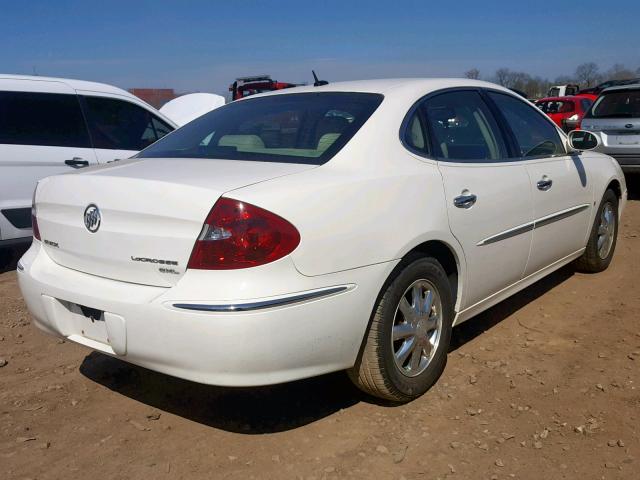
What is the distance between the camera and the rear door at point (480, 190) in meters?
3.17

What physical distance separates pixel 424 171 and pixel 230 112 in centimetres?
126

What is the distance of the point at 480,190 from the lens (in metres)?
3.29

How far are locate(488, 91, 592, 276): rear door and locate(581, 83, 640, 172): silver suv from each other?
187 inches

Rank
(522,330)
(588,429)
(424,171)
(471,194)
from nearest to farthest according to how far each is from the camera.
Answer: (588,429), (424,171), (471,194), (522,330)

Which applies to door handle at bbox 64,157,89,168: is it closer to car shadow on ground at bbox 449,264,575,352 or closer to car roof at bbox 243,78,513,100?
car roof at bbox 243,78,513,100

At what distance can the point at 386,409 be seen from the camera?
3.01 meters

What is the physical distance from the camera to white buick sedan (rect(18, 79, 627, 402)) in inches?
92.3

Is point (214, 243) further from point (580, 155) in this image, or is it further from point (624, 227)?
point (624, 227)

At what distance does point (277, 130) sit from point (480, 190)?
1.11 meters

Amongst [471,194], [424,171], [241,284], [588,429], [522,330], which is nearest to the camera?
[241,284]

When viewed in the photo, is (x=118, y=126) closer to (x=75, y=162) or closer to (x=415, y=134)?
(x=75, y=162)

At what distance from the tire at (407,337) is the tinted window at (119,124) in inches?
164

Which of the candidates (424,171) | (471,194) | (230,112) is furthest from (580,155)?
(230,112)

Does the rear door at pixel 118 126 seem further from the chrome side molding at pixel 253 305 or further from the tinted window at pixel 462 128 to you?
the chrome side molding at pixel 253 305
